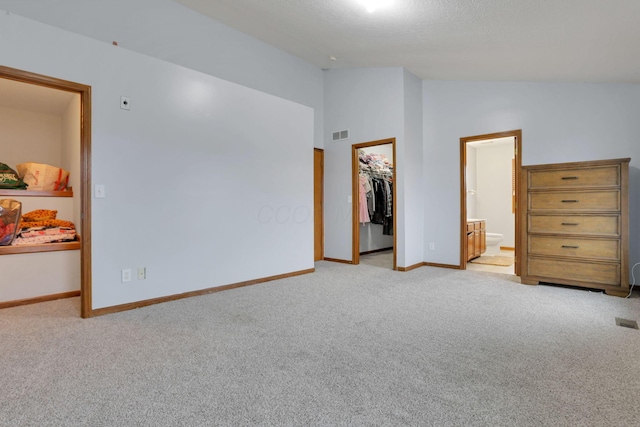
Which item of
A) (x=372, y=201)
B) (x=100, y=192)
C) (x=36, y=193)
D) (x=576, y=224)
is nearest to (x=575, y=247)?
(x=576, y=224)

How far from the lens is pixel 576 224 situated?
3340 millimetres

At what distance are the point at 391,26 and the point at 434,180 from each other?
7.62 feet

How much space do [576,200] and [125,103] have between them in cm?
448

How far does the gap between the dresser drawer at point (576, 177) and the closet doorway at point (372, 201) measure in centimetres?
203

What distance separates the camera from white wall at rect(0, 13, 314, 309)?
2.68 meters

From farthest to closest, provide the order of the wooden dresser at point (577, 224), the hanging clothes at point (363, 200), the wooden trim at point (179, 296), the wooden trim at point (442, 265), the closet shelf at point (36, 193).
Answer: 1. the hanging clothes at point (363, 200)
2. the wooden trim at point (442, 265)
3. the closet shelf at point (36, 193)
4. the wooden dresser at point (577, 224)
5. the wooden trim at point (179, 296)

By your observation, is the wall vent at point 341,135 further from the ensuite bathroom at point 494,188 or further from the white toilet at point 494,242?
the white toilet at point 494,242

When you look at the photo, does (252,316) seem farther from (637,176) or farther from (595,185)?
(637,176)

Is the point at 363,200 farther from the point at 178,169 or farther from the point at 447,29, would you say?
the point at 178,169

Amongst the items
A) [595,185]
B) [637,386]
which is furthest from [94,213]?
[595,185]

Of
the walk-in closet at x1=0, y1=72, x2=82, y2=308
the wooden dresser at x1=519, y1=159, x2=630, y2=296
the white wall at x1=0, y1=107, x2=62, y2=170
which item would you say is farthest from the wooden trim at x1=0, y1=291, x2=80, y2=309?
the wooden dresser at x1=519, y1=159, x2=630, y2=296

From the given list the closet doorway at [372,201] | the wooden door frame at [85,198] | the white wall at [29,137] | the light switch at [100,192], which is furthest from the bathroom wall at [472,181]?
the white wall at [29,137]

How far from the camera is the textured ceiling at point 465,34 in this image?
2.45 meters

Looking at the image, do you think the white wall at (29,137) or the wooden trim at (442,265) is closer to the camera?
the white wall at (29,137)
